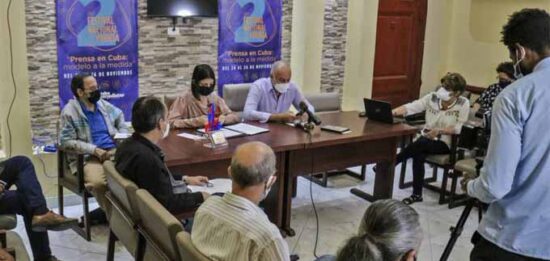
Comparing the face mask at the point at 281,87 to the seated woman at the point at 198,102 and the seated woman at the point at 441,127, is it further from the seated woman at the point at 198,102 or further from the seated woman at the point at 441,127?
the seated woman at the point at 441,127

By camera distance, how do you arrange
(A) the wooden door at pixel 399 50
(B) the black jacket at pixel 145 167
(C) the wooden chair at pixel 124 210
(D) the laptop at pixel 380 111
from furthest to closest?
(A) the wooden door at pixel 399 50
(D) the laptop at pixel 380 111
(B) the black jacket at pixel 145 167
(C) the wooden chair at pixel 124 210

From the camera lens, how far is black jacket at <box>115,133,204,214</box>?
285 centimetres

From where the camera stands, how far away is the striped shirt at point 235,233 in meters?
1.98

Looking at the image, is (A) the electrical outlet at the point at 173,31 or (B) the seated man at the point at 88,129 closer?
(B) the seated man at the point at 88,129

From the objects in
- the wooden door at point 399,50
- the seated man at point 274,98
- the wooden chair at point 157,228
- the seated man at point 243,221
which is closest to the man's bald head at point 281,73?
the seated man at point 274,98

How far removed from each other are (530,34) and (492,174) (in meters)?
0.48

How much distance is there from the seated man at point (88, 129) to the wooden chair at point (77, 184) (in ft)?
0.15

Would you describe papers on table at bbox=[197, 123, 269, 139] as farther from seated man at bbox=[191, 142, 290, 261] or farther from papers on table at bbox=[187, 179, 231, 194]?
seated man at bbox=[191, 142, 290, 261]

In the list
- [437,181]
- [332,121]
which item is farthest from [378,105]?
[437,181]

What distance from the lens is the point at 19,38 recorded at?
4094 mm

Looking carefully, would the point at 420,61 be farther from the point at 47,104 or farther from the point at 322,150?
the point at 47,104

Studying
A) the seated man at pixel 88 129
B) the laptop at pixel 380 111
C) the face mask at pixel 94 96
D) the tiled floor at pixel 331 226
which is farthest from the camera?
the laptop at pixel 380 111

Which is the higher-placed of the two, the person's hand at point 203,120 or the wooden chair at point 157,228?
the person's hand at point 203,120

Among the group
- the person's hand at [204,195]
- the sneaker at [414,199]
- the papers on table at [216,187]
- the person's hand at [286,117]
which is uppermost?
the person's hand at [286,117]
